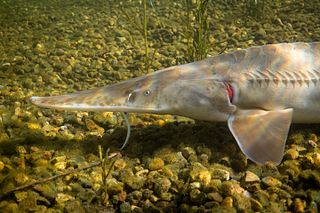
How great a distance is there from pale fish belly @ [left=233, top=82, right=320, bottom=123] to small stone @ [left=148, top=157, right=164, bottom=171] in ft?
2.94

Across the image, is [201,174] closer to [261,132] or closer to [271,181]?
[271,181]

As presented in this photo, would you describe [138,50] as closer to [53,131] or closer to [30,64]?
[30,64]

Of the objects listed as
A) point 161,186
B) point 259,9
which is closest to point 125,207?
point 161,186

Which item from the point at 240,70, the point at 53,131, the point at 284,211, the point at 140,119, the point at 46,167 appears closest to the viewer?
the point at 284,211

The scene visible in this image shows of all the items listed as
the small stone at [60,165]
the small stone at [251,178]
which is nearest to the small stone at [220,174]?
the small stone at [251,178]

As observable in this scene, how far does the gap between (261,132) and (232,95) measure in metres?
0.49

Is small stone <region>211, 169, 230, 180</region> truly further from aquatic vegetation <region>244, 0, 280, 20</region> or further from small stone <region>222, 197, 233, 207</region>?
aquatic vegetation <region>244, 0, 280, 20</region>

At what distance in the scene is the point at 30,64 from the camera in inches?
221

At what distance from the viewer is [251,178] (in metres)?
2.67

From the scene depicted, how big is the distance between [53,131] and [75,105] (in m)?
0.76

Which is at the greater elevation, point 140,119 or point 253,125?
point 253,125

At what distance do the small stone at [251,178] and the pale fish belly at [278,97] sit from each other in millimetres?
771

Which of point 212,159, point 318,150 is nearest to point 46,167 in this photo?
point 212,159

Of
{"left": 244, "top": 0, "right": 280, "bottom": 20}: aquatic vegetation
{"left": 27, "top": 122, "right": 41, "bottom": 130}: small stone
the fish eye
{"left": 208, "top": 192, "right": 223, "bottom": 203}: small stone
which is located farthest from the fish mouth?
{"left": 244, "top": 0, "right": 280, "bottom": 20}: aquatic vegetation
